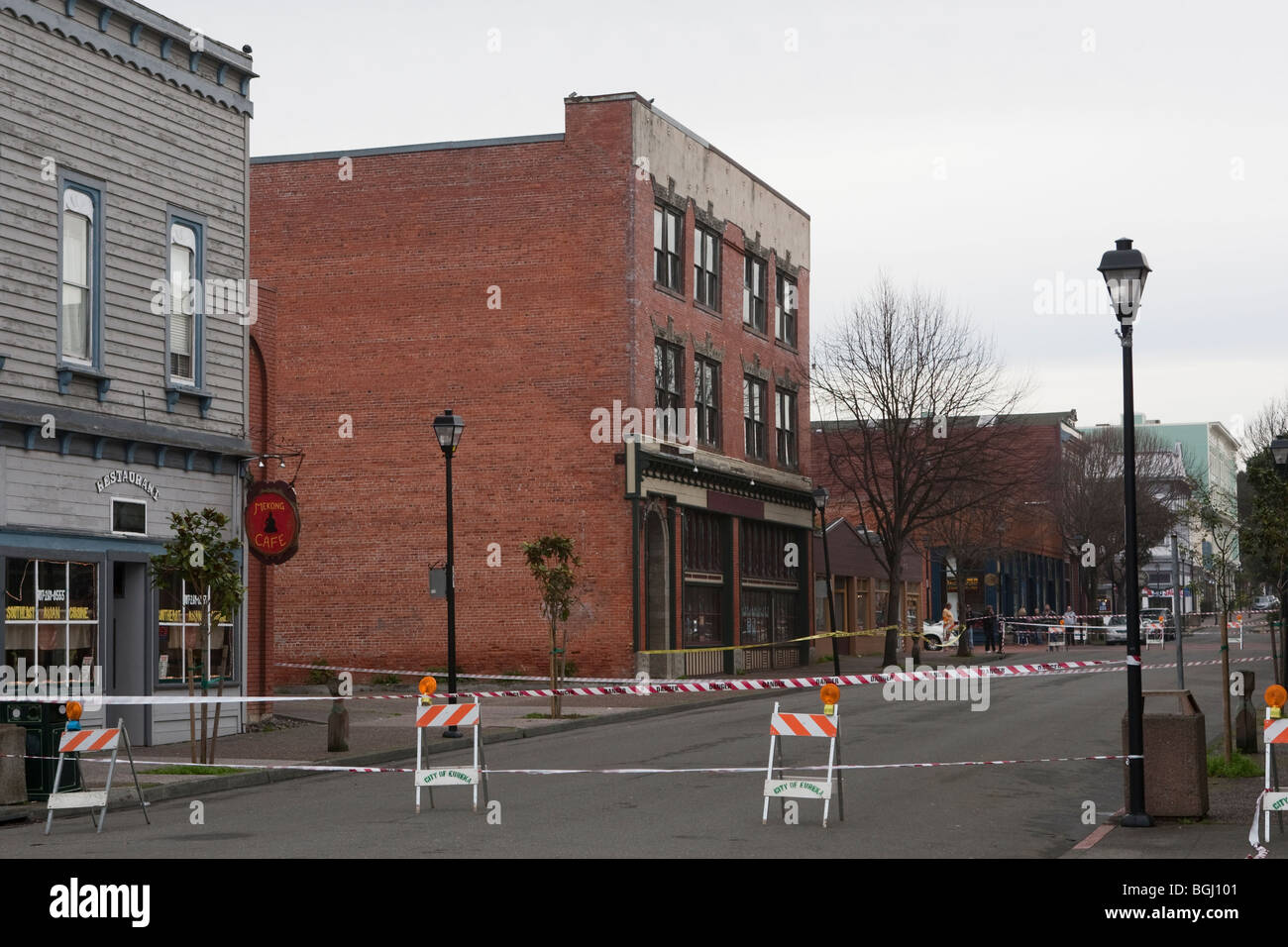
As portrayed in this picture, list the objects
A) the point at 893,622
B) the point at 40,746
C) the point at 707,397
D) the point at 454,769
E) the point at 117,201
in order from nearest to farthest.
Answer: the point at 454,769 → the point at 40,746 → the point at 117,201 → the point at 707,397 → the point at 893,622

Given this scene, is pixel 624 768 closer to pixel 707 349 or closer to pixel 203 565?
pixel 203 565

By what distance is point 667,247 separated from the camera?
1540 inches

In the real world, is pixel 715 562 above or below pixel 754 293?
below

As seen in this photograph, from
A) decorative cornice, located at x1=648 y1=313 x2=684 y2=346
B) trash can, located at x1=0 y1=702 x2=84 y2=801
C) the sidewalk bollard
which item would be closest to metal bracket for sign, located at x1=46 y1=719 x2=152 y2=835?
trash can, located at x1=0 y1=702 x2=84 y2=801

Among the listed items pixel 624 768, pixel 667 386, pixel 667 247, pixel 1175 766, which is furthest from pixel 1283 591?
pixel 667 247

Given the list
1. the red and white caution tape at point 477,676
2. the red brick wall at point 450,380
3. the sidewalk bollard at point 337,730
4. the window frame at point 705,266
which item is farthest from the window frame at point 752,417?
the sidewalk bollard at point 337,730

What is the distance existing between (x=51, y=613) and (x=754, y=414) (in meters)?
27.5

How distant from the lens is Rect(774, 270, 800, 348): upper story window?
155ft

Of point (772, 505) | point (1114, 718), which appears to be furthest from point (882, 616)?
point (1114, 718)

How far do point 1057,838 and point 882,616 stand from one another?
49830mm

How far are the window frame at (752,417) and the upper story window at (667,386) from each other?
16.4 ft

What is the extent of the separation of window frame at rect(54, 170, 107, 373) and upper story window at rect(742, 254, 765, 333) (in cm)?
2506

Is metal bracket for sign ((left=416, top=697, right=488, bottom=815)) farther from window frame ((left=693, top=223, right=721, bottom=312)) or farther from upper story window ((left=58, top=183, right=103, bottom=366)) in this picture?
window frame ((left=693, top=223, right=721, bottom=312))

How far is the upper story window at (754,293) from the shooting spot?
4472 cm
